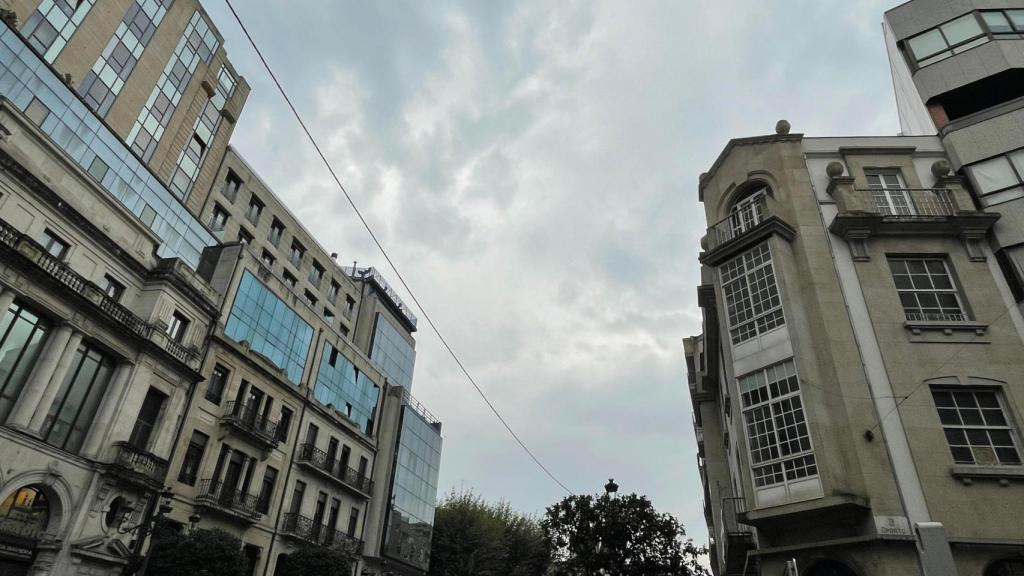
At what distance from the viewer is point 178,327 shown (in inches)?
1005

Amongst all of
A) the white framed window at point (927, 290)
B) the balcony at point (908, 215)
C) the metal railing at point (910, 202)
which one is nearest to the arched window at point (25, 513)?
the balcony at point (908, 215)

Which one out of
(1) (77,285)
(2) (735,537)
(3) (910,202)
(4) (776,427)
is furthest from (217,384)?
(3) (910,202)

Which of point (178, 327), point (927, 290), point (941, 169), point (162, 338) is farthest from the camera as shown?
point (178, 327)

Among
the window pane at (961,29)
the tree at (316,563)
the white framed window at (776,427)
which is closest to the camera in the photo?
the white framed window at (776,427)

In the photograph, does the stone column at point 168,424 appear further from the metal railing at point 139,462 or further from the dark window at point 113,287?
the dark window at point 113,287

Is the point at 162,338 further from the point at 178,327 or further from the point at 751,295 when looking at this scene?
the point at 751,295

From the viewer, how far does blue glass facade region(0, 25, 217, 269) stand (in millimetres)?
22438

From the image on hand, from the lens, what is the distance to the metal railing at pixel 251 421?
91.0 ft

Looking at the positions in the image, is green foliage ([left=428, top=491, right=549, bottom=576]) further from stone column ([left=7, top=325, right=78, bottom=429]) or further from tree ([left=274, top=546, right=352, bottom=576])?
stone column ([left=7, top=325, right=78, bottom=429])

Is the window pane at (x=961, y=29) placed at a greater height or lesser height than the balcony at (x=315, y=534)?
greater

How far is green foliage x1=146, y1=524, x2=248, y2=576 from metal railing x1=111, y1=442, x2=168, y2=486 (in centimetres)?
208

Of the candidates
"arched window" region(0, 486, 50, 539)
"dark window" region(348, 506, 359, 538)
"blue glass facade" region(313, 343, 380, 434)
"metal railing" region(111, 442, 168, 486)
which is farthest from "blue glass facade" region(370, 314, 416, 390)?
"arched window" region(0, 486, 50, 539)

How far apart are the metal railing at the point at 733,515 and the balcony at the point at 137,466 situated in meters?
20.4

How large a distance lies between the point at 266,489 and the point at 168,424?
26.0 ft
